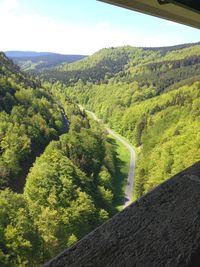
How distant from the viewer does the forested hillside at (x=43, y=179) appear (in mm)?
43344

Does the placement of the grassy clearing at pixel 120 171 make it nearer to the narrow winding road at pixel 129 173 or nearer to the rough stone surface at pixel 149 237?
the narrow winding road at pixel 129 173

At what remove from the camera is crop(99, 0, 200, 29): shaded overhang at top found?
1508mm

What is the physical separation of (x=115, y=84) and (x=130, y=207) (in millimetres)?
141971

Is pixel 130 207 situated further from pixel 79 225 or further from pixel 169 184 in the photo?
pixel 79 225

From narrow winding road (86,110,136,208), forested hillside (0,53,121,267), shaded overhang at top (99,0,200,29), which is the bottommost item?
narrow winding road (86,110,136,208)

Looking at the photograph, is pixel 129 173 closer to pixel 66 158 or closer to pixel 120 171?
pixel 120 171

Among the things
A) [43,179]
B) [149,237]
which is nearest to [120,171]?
[43,179]

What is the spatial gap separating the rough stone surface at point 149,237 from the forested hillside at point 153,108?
158 ft

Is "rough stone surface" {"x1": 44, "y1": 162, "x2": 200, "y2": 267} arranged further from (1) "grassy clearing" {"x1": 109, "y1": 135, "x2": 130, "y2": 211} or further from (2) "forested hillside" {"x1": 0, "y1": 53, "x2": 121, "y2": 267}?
(1) "grassy clearing" {"x1": 109, "y1": 135, "x2": 130, "y2": 211}

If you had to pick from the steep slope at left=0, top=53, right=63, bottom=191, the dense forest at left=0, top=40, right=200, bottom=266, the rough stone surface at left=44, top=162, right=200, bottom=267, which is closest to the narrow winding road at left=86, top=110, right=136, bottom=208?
the dense forest at left=0, top=40, right=200, bottom=266

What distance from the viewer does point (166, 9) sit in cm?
188

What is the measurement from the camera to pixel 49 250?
4406 cm

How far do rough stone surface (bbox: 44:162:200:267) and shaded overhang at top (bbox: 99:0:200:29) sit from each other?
594mm

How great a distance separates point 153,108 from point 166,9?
94849 mm
